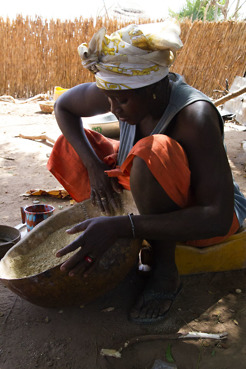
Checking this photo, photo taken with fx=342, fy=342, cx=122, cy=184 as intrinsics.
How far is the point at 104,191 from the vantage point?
1.88 metres

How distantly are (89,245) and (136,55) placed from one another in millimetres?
820

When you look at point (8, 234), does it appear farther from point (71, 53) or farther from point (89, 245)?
point (71, 53)

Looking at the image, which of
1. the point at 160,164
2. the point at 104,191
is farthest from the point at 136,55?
the point at 104,191

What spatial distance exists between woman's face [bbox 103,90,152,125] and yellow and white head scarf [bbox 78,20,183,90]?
34 millimetres

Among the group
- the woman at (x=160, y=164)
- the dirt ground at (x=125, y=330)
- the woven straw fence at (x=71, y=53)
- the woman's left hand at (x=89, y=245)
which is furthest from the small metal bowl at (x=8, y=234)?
the woven straw fence at (x=71, y=53)

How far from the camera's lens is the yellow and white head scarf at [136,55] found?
1442 mm

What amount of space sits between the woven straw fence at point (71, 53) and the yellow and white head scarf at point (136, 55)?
757cm

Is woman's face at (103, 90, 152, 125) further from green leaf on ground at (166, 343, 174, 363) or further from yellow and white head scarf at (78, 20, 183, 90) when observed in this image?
green leaf on ground at (166, 343, 174, 363)

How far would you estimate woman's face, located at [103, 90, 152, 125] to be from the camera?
150cm

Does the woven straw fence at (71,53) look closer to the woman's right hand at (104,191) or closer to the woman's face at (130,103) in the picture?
the woman's right hand at (104,191)

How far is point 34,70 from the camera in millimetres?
8867

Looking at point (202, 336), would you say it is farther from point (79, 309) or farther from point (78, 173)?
point (78, 173)

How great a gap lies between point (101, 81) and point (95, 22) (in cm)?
815

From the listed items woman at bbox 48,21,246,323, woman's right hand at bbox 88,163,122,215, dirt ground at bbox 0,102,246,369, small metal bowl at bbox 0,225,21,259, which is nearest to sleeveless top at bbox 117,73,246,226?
woman at bbox 48,21,246,323
